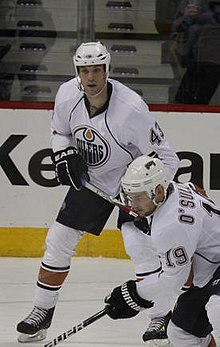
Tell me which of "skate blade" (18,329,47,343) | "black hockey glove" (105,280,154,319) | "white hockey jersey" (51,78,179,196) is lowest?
"skate blade" (18,329,47,343)

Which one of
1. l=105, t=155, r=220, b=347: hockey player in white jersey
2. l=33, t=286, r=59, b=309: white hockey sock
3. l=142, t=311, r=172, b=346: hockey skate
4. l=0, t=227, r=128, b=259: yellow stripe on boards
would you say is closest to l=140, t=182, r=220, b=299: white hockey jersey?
l=105, t=155, r=220, b=347: hockey player in white jersey

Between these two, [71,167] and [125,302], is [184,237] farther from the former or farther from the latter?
[71,167]

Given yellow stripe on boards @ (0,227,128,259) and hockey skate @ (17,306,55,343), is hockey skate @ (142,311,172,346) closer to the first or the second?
hockey skate @ (17,306,55,343)

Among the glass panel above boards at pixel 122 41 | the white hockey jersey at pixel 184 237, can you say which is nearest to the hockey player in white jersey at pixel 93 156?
the white hockey jersey at pixel 184 237

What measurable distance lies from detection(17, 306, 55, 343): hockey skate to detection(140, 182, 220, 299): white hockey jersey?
766mm

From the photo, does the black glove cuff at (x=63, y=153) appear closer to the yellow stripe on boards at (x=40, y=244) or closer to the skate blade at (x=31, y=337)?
the skate blade at (x=31, y=337)

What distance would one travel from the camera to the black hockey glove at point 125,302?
3.71 m

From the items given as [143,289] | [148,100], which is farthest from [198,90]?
[143,289]

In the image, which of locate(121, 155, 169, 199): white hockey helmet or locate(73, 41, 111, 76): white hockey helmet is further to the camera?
locate(73, 41, 111, 76): white hockey helmet

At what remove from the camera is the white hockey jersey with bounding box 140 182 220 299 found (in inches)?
136

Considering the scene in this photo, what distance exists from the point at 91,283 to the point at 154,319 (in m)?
0.97

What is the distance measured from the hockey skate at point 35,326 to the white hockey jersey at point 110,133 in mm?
506

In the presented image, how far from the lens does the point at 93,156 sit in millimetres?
4242

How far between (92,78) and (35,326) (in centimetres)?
92
